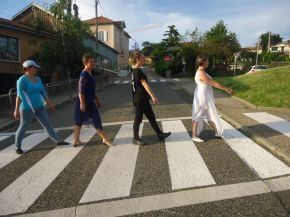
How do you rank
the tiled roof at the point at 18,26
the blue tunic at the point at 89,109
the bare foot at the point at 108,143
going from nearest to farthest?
the blue tunic at the point at 89,109
the bare foot at the point at 108,143
the tiled roof at the point at 18,26

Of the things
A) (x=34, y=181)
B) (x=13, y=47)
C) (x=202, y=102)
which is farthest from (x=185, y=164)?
(x=13, y=47)

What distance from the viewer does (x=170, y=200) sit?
4289mm

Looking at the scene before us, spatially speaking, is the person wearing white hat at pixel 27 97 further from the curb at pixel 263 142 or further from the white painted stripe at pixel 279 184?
the white painted stripe at pixel 279 184

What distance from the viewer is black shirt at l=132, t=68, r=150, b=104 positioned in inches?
271

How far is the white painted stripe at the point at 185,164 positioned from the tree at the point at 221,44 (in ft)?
148

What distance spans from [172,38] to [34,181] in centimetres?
6635

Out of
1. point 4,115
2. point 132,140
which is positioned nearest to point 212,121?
point 132,140

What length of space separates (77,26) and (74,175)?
741 inches

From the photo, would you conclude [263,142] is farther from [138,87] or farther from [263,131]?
[138,87]

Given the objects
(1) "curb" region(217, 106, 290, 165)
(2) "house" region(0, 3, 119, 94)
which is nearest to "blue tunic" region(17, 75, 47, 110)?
(1) "curb" region(217, 106, 290, 165)

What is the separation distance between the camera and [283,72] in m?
15.9

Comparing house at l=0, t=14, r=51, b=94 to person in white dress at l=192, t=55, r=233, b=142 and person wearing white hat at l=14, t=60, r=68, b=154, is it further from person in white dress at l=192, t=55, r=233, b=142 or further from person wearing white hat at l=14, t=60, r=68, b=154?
person in white dress at l=192, t=55, r=233, b=142

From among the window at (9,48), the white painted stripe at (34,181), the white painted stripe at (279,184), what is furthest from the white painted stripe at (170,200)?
the window at (9,48)

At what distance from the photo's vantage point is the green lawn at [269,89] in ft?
39.5
